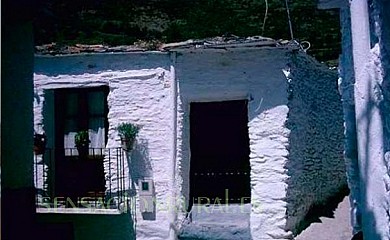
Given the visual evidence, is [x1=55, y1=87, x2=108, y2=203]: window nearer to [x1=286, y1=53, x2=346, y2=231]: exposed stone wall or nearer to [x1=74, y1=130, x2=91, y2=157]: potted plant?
[x1=74, y1=130, x2=91, y2=157]: potted plant

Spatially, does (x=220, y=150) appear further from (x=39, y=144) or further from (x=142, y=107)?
(x=39, y=144)

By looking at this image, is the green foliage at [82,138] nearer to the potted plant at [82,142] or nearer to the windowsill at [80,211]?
the potted plant at [82,142]

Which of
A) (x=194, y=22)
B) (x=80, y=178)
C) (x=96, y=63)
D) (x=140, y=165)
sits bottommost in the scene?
(x=80, y=178)

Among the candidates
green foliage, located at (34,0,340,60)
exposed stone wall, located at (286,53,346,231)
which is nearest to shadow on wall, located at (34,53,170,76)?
exposed stone wall, located at (286,53,346,231)

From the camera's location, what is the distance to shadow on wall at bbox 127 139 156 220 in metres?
10.3

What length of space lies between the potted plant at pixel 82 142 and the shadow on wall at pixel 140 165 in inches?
49.6

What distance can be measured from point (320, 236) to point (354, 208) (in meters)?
3.60

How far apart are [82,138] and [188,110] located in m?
2.30

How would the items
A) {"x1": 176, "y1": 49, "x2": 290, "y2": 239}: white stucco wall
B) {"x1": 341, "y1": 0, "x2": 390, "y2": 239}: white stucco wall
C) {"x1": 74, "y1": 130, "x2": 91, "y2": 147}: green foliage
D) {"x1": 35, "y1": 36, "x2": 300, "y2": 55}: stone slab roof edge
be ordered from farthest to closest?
{"x1": 74, "y1": 130, "x2": 91, "y2": 147}: green foliage
{"x1": 176, "y1": 49, "x2": 290, "y2": 239}: white stucco wall
{"x1": 35, "y1": 36, "x2": 300, "y2": 55}: stone slab roof edge
{"x1": 341, "y1": 0, "x2": 390, "y2": 239}: white stucco wall

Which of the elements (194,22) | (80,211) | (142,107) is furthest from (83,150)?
(194,22)

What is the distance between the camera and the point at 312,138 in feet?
37.0

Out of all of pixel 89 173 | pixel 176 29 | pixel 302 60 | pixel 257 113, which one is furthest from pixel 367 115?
pixel 176 29

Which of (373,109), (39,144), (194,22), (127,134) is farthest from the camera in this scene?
(194,22)

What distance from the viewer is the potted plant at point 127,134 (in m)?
10.1
